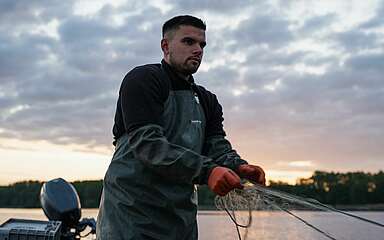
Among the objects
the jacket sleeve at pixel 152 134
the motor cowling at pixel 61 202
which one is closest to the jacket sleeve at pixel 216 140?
the jacket sleeve at pixel 152 134

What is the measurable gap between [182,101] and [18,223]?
357 cm

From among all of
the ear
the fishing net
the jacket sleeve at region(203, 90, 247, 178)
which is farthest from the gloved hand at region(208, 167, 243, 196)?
the ear

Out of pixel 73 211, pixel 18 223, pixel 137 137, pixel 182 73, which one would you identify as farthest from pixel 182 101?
pixel 73 211

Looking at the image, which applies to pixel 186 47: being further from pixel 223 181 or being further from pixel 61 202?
pixel 61 202

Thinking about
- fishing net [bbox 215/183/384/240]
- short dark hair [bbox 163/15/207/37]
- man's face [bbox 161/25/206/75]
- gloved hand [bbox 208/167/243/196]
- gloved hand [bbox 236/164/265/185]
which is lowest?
fishing net [bbox 215/183/384/240]

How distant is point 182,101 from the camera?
3.15 meters

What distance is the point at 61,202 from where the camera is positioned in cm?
716

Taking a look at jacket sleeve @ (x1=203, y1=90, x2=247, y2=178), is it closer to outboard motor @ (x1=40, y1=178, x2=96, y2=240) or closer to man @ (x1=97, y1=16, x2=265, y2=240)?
man @ (x1=97, y1=16, x2=265, y2=240)

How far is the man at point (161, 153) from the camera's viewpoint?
8.91 feet

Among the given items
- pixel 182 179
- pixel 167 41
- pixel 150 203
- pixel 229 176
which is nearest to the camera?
pixel 229 176

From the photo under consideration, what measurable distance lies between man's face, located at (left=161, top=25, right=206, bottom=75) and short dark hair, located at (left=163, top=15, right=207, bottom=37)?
0.9 inches

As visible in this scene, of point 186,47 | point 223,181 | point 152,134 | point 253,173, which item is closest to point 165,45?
point 186,47

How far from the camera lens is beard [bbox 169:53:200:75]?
307 centimetres

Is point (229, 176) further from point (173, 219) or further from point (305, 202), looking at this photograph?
point (173, 219)
